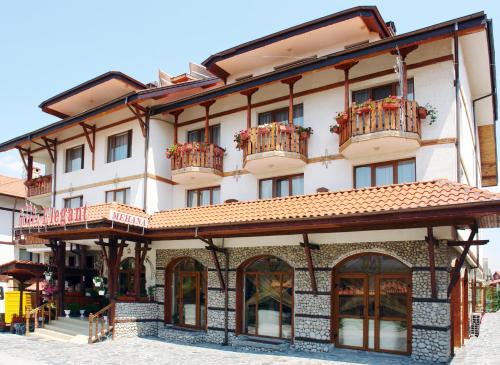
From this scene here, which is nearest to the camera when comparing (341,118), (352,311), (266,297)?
(352,311)

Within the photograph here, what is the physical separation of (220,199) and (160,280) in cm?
381

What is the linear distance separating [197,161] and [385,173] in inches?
278

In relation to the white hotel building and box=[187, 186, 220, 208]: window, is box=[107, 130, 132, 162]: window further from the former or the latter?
box=[187, 186, 220, 208]: window

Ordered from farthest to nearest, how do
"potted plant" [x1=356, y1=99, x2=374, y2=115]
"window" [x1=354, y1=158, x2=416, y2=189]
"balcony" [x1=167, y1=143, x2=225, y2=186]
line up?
"balcony" [x1=167, y1=143, x2=225, y2=186], "window" [x1=354, y1=158, x2=416, y2=189], "potted plant" [x1=356, y1=99, x2=374, y2=115]

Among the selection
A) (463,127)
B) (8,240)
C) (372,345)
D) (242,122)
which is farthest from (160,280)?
(8,240)

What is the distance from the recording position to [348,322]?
14086mm

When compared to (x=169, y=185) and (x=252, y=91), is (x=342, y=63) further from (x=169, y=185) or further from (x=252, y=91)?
(x=169, y=185)

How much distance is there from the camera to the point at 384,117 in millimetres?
14258

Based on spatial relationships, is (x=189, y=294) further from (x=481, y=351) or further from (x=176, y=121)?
(x=481, y=351)

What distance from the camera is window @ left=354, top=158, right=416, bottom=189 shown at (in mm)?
14938

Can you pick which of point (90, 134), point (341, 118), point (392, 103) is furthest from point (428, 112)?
point (90, 134)

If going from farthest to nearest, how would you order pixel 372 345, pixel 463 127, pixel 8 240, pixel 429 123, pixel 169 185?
pixel 8 240
pixel 169 185
pixel 463 127
pixel 429 123
pixel 372 345

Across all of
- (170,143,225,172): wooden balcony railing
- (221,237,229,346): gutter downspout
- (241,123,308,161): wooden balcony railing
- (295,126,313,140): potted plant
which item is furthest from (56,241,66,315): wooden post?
(295,126,313,140): potted plant

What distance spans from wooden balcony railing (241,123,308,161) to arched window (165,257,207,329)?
4.92 m
